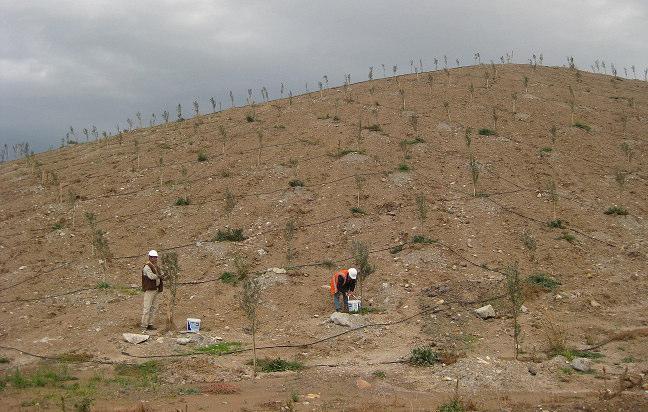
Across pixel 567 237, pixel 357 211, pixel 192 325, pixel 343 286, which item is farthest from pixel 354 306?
pixel 567 237

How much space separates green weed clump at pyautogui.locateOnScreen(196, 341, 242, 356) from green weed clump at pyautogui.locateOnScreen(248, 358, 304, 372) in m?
0.77

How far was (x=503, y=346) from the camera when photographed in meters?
10.0

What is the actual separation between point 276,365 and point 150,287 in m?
3.30

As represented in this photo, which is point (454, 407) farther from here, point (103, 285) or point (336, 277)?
point (103, 285)

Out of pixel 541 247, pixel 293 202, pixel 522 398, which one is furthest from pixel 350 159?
pixel 522 398

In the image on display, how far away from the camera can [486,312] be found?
36.6 feet

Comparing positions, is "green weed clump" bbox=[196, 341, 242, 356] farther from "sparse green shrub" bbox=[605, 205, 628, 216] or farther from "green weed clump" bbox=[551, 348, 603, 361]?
"sparse green shrub" bbox=[605, 205, 628, 216]

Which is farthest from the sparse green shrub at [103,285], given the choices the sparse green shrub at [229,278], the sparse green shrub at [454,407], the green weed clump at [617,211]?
the green weed clump at [617,211]

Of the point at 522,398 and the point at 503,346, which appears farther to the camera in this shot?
the point at 503,346

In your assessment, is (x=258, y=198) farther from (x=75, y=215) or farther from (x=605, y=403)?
(x=605, y=403)

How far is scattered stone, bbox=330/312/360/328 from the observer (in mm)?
10961

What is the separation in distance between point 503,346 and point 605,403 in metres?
3.16

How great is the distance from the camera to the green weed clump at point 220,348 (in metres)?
9.93

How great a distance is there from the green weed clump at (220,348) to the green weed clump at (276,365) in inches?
30.5
